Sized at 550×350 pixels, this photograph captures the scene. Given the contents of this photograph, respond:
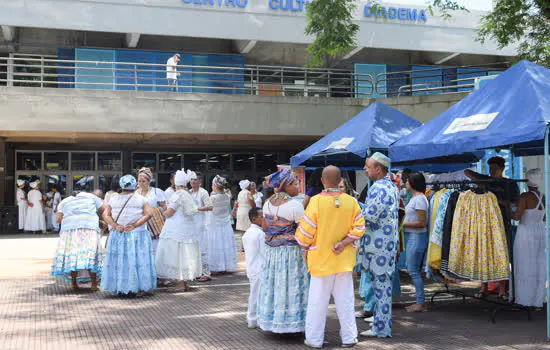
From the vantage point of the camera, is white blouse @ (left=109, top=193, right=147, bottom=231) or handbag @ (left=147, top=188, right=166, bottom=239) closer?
white blouse @ (left=109, top=193, right=147, bottom=231)

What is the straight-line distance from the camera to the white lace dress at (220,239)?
11031mm

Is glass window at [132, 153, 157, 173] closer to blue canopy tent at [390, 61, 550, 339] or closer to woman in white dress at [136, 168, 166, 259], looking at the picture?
woman in white dress at [136, 168, 166, 259]

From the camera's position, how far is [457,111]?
7.36 meters

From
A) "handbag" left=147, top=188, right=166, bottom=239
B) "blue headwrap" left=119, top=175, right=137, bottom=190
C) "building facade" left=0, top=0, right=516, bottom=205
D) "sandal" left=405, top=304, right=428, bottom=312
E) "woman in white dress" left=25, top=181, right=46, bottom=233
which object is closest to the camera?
"sandal" left=405, top=304, right=428, bottom=312

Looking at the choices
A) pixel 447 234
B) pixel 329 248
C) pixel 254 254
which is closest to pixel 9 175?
pixel 254 254

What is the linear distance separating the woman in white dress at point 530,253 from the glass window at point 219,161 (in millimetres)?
21017

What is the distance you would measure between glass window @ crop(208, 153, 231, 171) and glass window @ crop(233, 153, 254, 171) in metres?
0.30

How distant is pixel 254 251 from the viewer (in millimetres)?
6590

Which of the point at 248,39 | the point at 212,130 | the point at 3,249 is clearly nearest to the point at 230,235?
the point at 3,249

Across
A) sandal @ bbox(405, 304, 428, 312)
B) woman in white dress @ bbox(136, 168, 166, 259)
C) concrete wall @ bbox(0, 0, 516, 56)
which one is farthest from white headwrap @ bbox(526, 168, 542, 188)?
concrete wall @ bbox(0, 0, 516, 56)

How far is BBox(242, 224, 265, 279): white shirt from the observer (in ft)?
21.4

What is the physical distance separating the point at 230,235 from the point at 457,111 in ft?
17.0

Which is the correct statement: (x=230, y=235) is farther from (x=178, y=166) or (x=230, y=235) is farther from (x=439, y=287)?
(x=178, y=166)

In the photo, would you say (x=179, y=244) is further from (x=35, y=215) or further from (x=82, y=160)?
(x=82, y=160)
